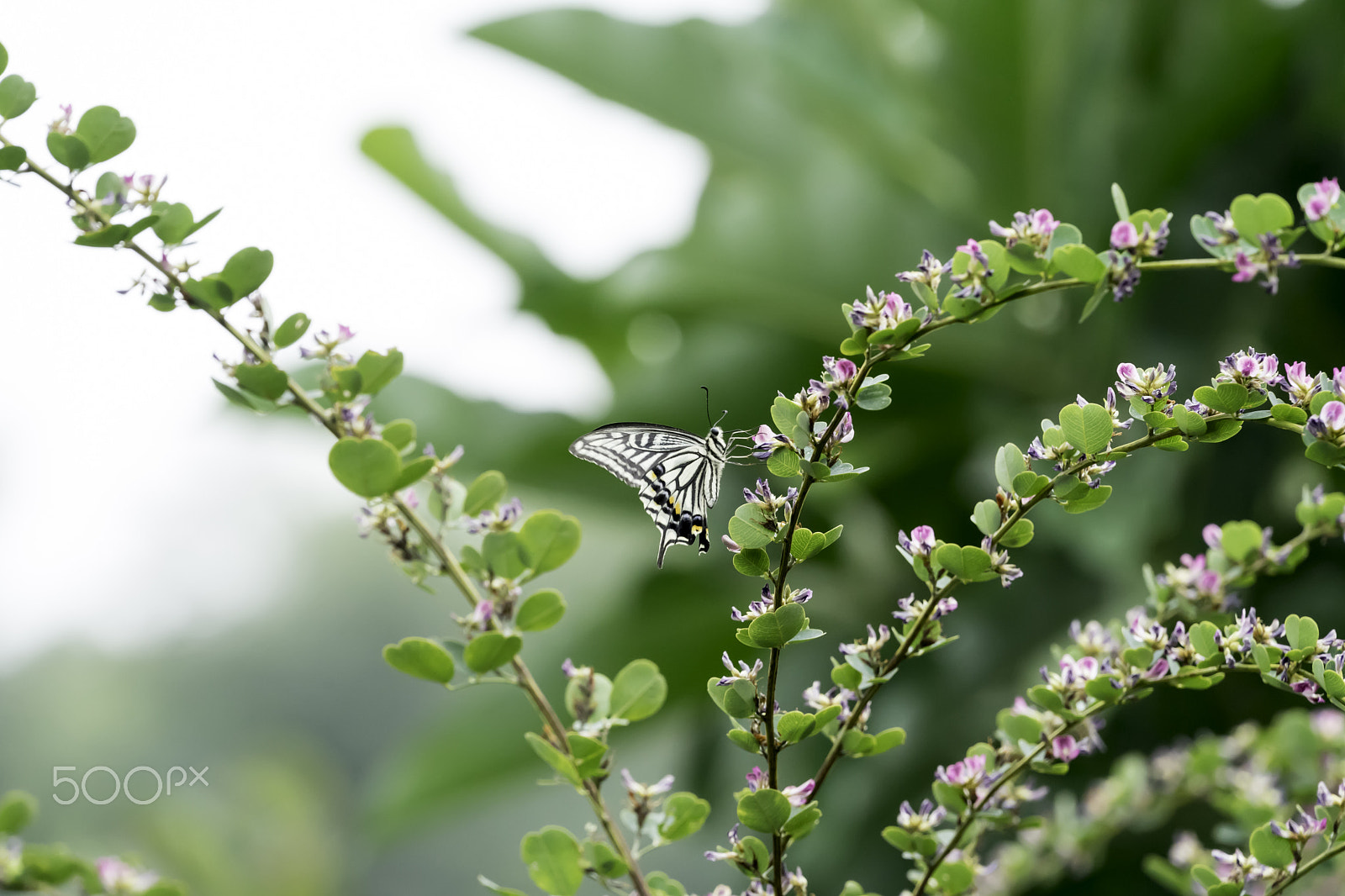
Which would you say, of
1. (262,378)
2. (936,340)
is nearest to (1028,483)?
(262,378)

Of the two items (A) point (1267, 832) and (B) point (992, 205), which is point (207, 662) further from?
(A) point (1267, 832)

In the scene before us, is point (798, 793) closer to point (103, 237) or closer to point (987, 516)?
point (987, 516)

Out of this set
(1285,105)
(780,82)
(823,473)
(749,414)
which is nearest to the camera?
(823,473)

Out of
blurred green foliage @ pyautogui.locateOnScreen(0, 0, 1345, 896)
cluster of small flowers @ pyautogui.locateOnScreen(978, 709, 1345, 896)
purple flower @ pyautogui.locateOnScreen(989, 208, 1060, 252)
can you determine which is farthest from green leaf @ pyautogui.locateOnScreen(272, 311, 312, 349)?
blurred green foliage @ pyautogui.locateOnScreen(0, 0, 1345, 896)

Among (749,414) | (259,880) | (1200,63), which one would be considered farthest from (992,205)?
(259,880)

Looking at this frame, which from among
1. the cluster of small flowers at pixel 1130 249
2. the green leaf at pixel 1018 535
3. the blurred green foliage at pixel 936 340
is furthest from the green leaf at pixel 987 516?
the blurred green foliage at pixel 936 340

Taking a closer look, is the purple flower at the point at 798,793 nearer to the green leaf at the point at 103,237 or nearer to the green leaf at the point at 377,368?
the green leaf at the point at 377,368

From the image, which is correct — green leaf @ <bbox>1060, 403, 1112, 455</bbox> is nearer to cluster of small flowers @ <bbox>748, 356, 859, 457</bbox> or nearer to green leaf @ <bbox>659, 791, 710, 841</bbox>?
cluster of small flowers @ <bbox>748, 356, 859, 457</bbox>
